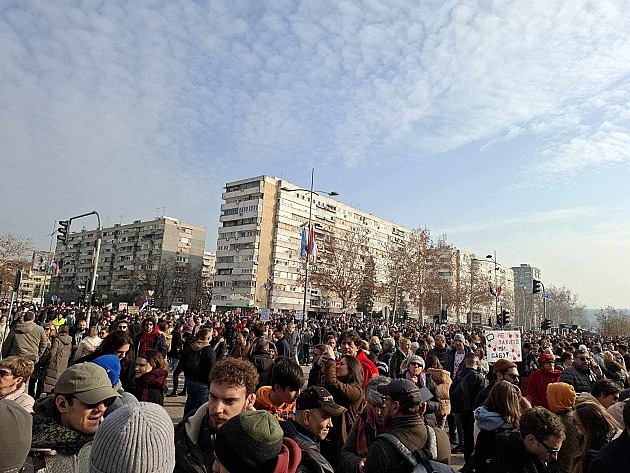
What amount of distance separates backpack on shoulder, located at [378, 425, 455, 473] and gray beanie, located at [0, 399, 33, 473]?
2027 millimetres

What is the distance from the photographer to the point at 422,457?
9.33 feet

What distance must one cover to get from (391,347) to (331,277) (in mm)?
52115

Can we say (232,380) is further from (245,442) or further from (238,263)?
(238,263)

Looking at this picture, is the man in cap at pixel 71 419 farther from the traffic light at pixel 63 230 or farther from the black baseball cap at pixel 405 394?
the traffic light at pixel 63 230

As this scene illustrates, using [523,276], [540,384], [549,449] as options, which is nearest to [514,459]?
[549,449]

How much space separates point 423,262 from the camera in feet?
196

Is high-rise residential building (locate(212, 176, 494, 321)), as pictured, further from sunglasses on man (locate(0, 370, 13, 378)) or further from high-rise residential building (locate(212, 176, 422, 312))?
sunglasses on man (locate(0, 370, 13, 378))

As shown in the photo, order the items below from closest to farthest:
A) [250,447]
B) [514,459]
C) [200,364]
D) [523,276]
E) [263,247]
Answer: [250,447]
[514,459]
[200,364]
[263,247]
[523,276]

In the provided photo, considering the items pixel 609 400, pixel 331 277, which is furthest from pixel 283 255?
pixel 609 400

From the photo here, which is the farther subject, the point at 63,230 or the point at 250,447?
the point at 63,230

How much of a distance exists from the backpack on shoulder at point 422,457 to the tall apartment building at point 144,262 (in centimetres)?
9390

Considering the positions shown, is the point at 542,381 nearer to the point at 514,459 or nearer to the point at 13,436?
the point at 514,459

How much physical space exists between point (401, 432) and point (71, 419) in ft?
6.75

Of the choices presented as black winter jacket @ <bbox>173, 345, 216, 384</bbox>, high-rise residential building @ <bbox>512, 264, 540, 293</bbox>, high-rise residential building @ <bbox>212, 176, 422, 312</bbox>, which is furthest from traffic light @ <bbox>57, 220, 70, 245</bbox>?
high-rise residential building @ <bbox>512, 264, 540, 293</bbox>
